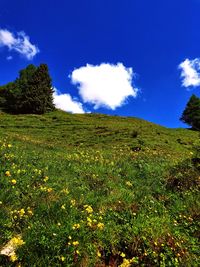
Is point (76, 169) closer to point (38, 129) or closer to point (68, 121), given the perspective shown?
point (38, 129)

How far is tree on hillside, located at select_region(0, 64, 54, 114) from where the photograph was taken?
67125 millimetres

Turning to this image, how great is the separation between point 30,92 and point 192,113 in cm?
4132

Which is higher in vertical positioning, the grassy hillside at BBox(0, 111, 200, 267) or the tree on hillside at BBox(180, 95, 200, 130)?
the tree on hillside at BBox(180, 95, 200, 130)

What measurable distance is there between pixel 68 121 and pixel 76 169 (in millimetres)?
40377

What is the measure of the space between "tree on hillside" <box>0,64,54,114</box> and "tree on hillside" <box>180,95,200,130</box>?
35443mm

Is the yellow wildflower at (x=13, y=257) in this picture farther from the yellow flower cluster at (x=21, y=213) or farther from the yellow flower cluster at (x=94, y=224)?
the yellow flower cluster at (x=94, y=224)

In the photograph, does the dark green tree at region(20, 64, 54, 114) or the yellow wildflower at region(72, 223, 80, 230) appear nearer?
the yellow wildflower at region(72, 223, 80, 230)

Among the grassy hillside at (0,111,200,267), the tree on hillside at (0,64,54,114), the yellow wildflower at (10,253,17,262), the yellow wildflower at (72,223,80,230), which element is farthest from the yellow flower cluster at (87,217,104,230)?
the tree on hillside at (0,64,54,114)

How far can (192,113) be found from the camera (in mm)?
81125

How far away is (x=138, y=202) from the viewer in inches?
427

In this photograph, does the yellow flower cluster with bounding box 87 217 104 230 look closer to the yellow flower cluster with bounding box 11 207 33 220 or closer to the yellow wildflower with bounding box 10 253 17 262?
the yellow flower cluster with bounding box 11 207 33 220

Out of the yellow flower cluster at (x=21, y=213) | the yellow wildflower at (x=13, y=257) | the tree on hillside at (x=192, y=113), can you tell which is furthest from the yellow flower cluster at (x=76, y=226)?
the tree on hillside at (x=192, y=113)

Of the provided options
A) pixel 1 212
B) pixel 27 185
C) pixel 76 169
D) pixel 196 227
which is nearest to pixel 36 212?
pixel 1 212

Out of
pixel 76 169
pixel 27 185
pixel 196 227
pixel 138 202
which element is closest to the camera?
pixel 196 227
